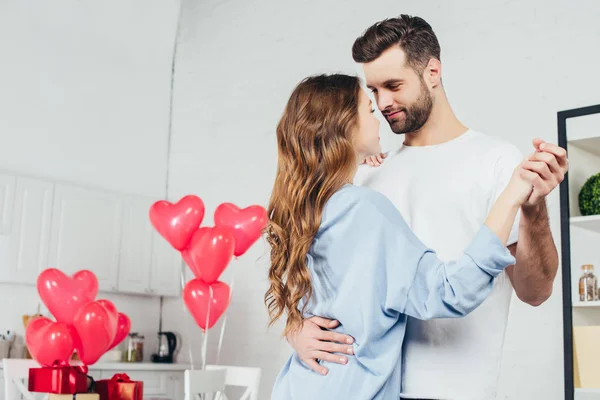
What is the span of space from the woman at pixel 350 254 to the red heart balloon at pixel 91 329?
215 cm

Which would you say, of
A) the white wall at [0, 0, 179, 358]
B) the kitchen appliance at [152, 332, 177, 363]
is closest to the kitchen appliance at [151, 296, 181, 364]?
the kitchen appliance at [152, 332, 177, 363]

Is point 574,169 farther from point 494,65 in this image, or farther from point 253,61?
point 253,61

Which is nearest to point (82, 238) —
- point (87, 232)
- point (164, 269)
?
point (87, 232)

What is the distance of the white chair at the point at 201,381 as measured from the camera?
328 cm

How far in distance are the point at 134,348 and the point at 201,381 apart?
2.20 metres

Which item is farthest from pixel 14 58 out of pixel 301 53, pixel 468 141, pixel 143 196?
pixel 468 141

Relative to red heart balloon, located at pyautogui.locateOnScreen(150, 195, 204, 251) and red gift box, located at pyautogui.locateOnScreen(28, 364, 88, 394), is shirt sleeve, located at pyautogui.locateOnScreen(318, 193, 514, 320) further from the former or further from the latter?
red heart balloon, located at pyautogui.locateOnScreen(150, 195, 204, 251)

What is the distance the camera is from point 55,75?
17.4 feet

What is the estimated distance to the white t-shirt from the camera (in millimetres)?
1678

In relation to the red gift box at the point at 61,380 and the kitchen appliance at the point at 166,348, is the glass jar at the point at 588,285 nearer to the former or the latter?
the red gift box at the point at 61,380

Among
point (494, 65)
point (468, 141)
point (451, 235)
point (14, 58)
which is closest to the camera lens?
point (451, 235)

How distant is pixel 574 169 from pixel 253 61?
2.79 m

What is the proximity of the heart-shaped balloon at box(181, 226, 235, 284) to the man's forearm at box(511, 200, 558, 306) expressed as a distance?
2416mm

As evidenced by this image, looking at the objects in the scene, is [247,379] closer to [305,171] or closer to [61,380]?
[61,380]
